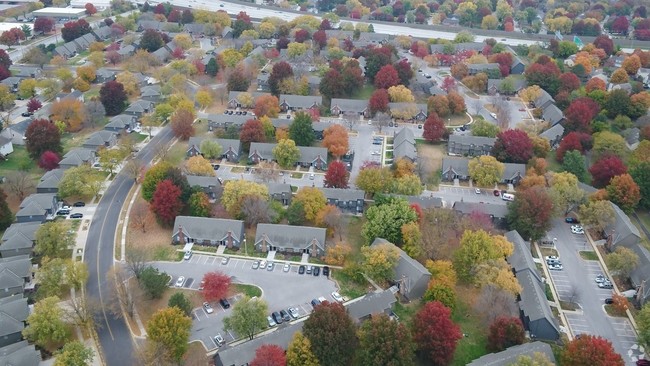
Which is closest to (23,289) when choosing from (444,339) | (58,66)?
(444,339)

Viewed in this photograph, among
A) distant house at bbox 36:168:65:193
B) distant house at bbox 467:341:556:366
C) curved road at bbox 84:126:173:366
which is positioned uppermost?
distant house at bbox 467:341:556:366

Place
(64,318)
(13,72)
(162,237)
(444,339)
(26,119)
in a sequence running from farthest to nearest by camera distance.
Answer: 1. (13,72)
2. (26,119)
3. (162,237)
4. (64,318)
5. (444,339)

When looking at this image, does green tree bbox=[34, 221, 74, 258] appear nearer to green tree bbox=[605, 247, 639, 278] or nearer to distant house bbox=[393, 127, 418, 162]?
distant house bbox=[393, 127, 418, 162]

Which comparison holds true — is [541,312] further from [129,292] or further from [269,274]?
[129,292]

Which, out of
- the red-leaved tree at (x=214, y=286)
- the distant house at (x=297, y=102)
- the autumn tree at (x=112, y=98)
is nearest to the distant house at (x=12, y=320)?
the red-leaved tree at (x=214, y=286)

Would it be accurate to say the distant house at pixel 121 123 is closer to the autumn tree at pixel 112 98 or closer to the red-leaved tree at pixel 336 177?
the autumn tree at pixel 112 98

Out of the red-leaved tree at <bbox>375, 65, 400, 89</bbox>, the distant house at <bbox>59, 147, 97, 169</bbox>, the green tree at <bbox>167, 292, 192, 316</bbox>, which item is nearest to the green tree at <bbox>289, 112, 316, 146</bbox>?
the red-leaved tree at <bbox>375, 65, 400, 89</bbox>

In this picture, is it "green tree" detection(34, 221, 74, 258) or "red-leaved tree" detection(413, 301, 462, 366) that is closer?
"red-leaved tree" detection(413, 301, 462, 366)
